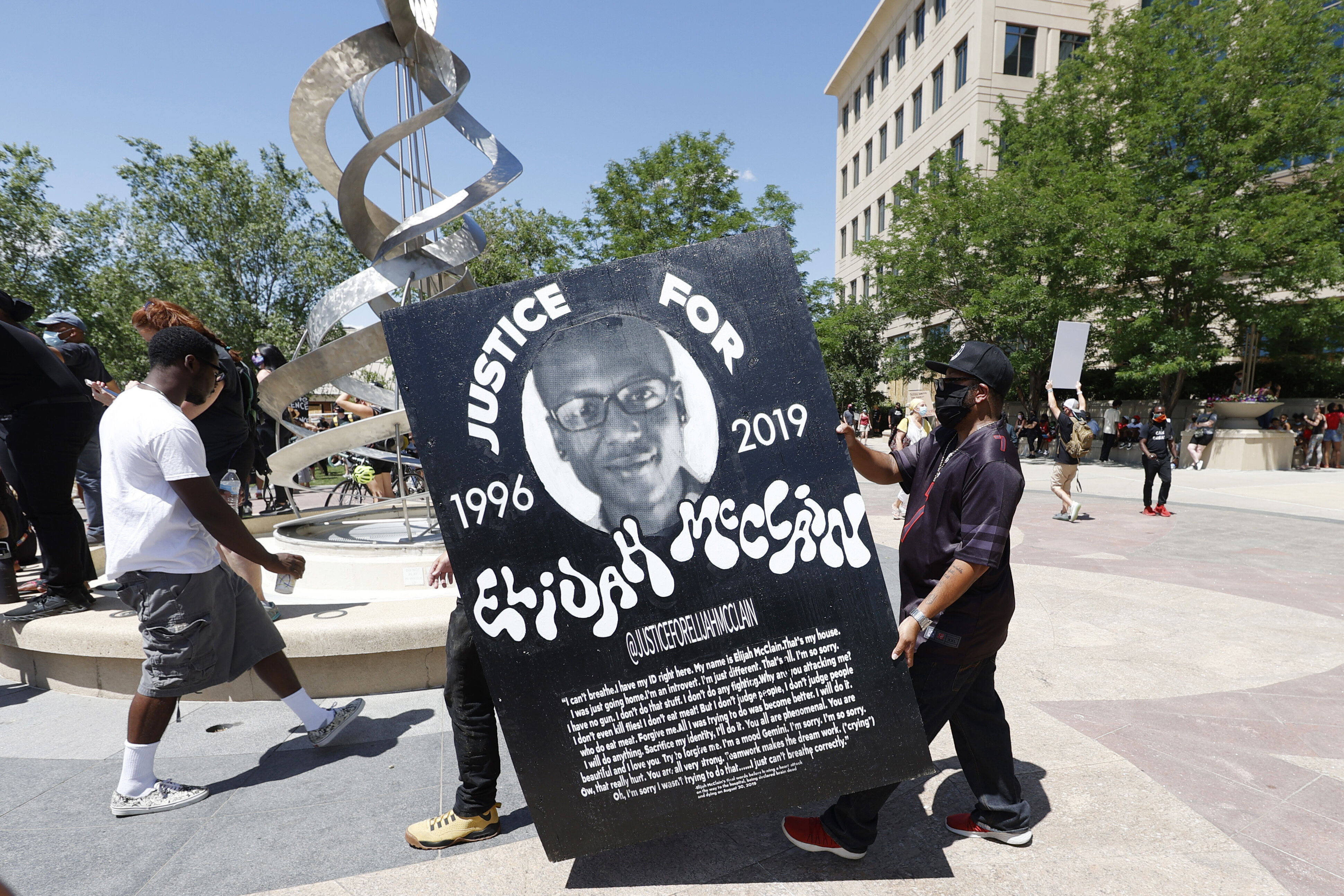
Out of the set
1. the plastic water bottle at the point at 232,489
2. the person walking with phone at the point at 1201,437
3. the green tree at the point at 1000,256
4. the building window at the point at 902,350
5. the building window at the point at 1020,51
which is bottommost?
the person walking with phone at the point at 1201,437

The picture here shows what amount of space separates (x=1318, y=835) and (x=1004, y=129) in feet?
91.5

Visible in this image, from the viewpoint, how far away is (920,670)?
251 centimetres

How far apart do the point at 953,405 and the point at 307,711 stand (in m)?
3.22

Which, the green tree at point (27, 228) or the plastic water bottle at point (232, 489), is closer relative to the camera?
the plastic water bottle at point (232, 489)

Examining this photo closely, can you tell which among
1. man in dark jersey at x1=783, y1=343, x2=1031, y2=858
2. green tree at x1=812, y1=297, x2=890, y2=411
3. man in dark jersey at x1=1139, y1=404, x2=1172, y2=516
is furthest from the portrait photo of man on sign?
green tree at x1=812, y1=297, x2=890, y2=411

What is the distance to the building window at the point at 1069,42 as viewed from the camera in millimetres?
Result: 34562

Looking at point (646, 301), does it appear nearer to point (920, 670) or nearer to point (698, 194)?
point (920, 670)

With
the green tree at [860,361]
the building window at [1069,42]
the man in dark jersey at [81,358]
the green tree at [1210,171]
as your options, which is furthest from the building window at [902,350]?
the man in dark jersey at [81,358]

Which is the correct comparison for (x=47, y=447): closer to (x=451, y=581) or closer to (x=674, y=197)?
(x=451, y=581)

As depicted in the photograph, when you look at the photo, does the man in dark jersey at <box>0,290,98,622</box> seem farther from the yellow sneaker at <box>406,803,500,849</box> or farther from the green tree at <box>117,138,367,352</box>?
the green tree at <box>117,138,367,352</box>

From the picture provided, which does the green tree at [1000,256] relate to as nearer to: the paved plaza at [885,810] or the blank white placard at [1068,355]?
the blank white placard at [1068,355]

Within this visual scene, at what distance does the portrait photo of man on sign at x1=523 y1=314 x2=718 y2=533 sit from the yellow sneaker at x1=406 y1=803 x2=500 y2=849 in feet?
4.41

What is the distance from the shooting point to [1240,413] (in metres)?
20.2

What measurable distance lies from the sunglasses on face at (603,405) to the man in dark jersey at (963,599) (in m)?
0.62
